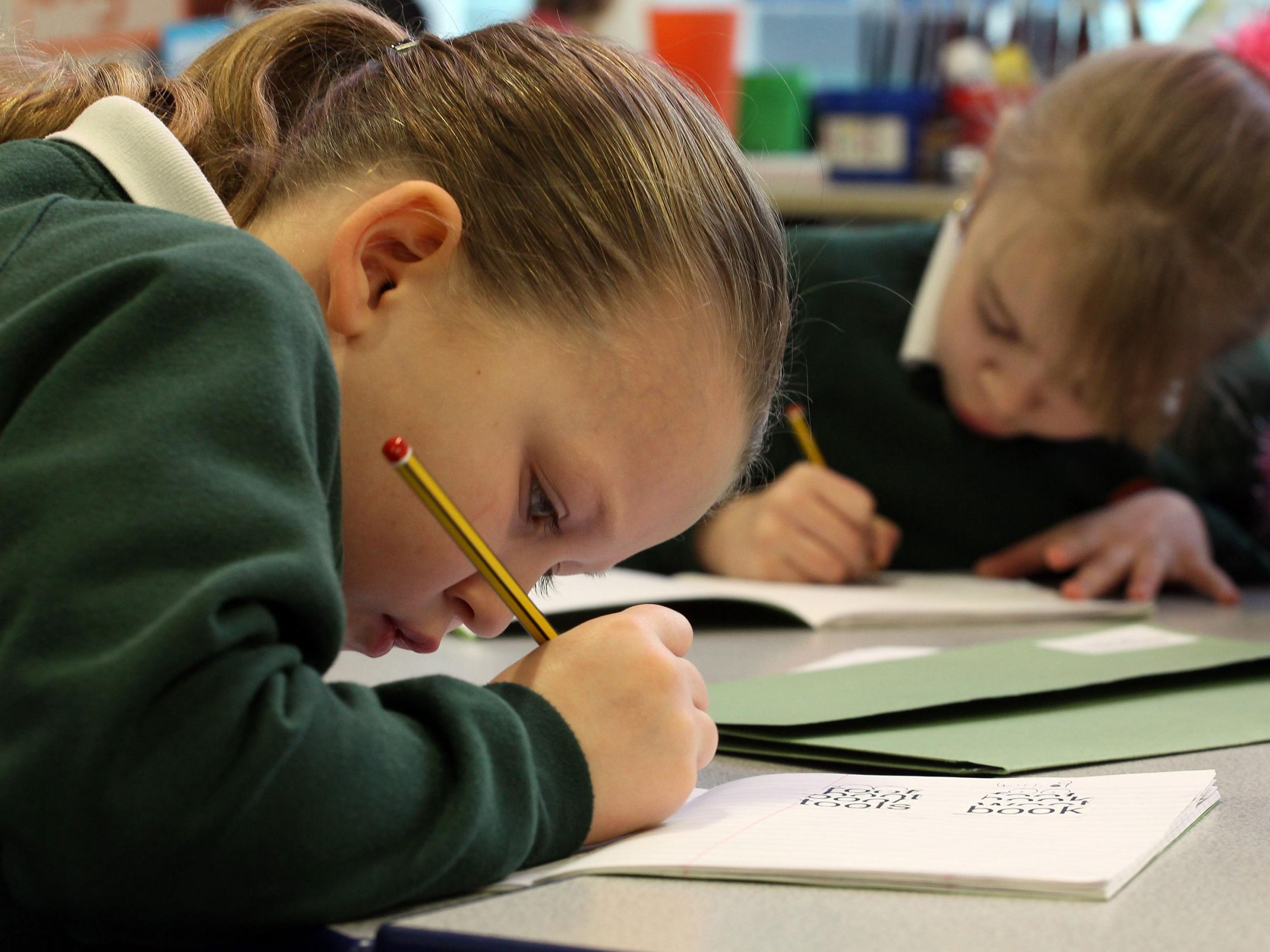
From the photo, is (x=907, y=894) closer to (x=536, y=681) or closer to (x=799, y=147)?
(x=536, y=681)

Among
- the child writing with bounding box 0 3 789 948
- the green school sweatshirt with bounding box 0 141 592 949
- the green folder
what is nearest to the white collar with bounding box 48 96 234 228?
the child writing with bounding box 0 3 789 948

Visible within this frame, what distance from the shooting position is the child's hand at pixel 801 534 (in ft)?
4.12

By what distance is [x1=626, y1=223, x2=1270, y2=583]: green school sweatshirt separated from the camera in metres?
1.53

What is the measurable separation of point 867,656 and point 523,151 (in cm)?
42

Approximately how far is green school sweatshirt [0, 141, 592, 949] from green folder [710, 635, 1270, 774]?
0.20m

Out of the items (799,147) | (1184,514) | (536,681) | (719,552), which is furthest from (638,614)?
(799,147)

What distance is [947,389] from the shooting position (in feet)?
5.14

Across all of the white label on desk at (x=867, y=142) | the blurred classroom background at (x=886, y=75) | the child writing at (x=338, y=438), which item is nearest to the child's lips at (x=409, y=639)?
the child writing at (x=338, y=438)

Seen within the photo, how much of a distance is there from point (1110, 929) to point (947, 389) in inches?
47.2

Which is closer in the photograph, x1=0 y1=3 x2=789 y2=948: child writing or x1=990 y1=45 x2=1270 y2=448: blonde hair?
x1=0 y1=3 x2=789 y2=948: child writing

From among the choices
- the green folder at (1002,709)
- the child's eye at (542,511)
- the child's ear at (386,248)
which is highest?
the child's ear at (386,248)

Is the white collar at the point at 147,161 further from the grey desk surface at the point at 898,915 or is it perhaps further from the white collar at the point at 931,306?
the white collar at the point at 931,306

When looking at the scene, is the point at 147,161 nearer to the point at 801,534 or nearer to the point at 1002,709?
the point at 1002,709

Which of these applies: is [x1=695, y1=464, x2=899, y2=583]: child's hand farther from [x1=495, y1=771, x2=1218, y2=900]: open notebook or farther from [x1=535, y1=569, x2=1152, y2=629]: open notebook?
[x1=495, y1=771, x2=1218, y2=900]: open notebook
